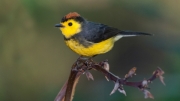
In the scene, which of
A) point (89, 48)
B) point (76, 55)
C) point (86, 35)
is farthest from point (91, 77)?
point (76, 55)

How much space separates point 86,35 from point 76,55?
1726mm

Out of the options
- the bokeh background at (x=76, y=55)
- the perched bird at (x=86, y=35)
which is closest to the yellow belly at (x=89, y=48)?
the perched bird at (x=86, y=35)

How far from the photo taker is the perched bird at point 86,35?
1.80 metres

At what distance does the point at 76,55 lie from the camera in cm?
362

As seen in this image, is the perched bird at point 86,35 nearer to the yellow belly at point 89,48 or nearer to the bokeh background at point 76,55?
the yellow belly at point 89,48

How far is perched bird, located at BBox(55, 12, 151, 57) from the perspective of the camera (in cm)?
180

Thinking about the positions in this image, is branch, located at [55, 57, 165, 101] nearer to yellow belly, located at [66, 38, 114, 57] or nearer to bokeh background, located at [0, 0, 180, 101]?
yellow belly, located at [66, 38, 114, 57]

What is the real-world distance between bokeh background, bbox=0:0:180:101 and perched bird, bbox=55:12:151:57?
104 centimetres

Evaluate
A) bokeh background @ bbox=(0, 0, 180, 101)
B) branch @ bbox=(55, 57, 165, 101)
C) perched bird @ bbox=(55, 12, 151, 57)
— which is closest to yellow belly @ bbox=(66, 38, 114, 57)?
perched bird @ bbox=(55, 12, 151, 57)

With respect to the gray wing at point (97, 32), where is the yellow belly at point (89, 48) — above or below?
below

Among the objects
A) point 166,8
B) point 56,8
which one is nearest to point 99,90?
point 56,8

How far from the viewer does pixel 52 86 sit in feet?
11.1

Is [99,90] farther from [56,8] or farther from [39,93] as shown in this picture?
[56,8]

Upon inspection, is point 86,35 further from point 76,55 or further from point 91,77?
point 76,55
